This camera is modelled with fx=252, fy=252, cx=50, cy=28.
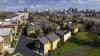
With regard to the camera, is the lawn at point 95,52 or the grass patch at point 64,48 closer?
the lawn at point 95,52

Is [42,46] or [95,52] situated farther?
[42,46]

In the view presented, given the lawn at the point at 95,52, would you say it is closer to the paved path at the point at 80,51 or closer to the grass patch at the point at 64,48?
the paved path at the point at 80,51

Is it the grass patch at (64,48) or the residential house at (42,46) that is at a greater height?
the residential house at (42,46)

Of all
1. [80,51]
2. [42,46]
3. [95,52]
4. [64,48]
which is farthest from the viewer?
[64,48]

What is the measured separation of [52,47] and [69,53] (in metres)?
2.89

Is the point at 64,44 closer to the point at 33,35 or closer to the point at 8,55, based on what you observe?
the point at 33,35

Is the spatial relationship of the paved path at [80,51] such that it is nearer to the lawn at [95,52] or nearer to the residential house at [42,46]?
the lawn at [95,52]

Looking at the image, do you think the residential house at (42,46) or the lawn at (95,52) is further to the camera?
the residential house at (42,46)

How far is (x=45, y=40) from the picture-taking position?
2331 centimetres

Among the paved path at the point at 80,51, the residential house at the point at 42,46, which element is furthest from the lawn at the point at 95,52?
the residential house at the point at 42,46

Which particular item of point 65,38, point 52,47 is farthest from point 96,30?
point 52,47

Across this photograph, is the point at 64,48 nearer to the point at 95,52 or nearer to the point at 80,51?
the point at 80,51

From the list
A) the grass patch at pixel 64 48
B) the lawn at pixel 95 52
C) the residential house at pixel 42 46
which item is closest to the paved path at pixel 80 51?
the lawn at pixel 95 52

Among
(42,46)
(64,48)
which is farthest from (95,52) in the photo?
(42,46)
